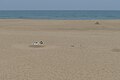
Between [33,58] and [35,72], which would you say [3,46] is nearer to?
[33,58]

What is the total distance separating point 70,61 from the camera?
1088 cm

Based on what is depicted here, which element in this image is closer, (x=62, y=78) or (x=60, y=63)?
(x=62, y=78)

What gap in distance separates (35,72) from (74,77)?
1.33 meters

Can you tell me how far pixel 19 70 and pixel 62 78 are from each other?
1.72 meters

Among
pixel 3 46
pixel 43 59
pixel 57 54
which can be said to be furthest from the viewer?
pixel 3 46

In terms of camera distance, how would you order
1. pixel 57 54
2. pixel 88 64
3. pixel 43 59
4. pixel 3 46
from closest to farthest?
pixel 88 64
pixel 43 59
pixel 57 54
pixel 3 46

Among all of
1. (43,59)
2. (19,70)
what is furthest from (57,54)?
(19,70)

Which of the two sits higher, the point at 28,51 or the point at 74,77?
the point at 74,77

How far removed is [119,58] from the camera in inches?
452

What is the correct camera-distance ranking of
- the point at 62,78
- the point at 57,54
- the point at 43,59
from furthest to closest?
the point at 57,54, the point at 43,59, the point at 62,78

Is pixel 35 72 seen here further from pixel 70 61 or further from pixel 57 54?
pixel 57 54

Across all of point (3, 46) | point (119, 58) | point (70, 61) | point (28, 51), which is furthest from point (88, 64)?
point (3, 46)

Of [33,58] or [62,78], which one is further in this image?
[33,58]

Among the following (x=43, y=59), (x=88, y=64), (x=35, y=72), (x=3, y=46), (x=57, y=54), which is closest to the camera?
(x=35, y=72)
